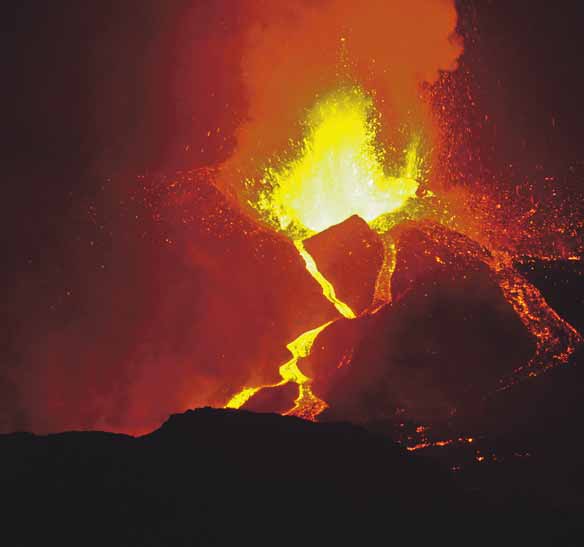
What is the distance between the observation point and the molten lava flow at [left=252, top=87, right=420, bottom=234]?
1279 cm

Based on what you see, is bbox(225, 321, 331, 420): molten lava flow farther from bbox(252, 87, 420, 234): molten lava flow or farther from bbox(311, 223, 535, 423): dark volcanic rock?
bbox(252, 87, 420, 234): molten lava flow

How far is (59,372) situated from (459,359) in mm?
6265

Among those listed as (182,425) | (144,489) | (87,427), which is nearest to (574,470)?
(182,425)

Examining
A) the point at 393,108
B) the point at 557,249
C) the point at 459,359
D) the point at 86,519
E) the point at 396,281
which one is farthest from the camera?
the point at 393,108

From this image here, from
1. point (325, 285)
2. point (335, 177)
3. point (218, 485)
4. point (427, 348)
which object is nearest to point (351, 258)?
point (325, 285)

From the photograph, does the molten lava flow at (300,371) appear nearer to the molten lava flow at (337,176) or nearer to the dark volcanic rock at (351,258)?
the dark volcanic rock at (351,258)

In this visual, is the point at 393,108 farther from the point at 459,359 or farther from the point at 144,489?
the point at 144,489

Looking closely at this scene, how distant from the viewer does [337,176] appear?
13.2 m

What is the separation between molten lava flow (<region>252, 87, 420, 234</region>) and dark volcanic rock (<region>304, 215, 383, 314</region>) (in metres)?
1.89

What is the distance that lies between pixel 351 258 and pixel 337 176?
3.38 meters

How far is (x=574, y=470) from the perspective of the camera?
595cm

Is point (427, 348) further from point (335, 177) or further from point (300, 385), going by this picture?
point (335, 177)

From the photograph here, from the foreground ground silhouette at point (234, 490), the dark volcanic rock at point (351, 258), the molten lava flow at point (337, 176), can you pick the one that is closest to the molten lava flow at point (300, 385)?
the dark volcanic rock at point (351, 258)

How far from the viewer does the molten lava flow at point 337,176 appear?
12.8 m
